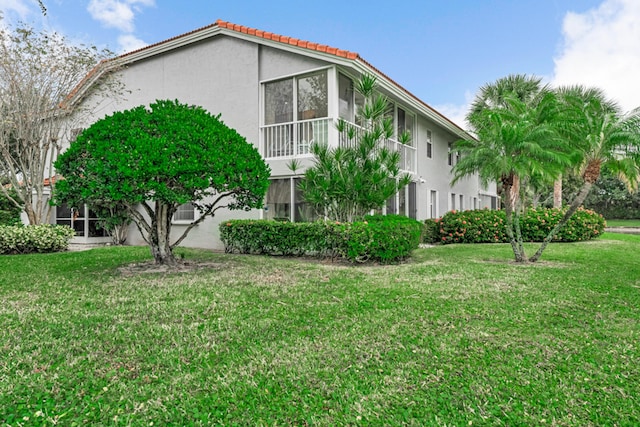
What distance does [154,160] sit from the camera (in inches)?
270

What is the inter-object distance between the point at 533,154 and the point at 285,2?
10.4m

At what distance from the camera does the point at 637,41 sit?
1403 cm

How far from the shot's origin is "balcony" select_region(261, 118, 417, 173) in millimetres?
11336

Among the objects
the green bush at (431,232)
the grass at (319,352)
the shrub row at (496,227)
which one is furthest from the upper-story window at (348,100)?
the grass at (319,352)

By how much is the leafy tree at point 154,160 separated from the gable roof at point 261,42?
174 inches

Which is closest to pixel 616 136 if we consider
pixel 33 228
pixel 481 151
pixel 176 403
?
pixel 481 151

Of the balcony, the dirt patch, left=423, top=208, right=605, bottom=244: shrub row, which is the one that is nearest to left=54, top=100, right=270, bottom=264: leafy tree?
the dirt patch

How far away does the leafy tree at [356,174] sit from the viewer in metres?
10.1

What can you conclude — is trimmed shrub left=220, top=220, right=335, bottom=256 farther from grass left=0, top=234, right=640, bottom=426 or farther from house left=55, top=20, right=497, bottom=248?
grass left=0, top=234, right=640, bottom=426

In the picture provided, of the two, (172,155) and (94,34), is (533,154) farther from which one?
(94,34)

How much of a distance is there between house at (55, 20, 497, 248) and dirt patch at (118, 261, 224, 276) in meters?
3.55

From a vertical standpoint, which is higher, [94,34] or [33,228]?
[94,34]

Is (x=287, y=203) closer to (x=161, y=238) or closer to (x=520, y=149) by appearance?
(x=161, y=238)

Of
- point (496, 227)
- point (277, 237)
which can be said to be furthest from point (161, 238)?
point (496, 227)
